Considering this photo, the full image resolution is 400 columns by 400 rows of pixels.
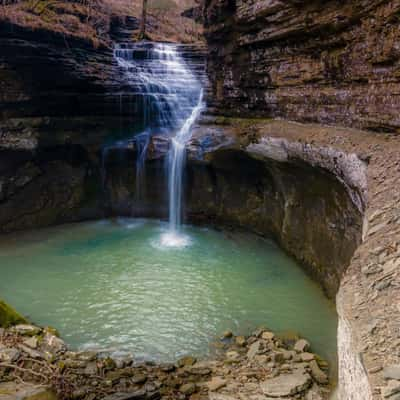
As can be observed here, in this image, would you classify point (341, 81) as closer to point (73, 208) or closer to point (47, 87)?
point (47, 87)

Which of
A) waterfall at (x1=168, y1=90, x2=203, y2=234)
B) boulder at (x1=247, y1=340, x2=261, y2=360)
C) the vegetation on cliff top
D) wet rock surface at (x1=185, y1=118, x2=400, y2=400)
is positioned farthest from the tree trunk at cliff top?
boulder at (x1=247, y1=340, x2=261, y2=360)

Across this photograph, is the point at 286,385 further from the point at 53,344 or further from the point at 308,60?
the point at 308,60

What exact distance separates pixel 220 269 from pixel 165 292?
175 cm

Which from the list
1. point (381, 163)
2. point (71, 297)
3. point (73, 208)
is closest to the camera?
point (381, 163)

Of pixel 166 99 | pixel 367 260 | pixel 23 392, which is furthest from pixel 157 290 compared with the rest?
pixel 166 99

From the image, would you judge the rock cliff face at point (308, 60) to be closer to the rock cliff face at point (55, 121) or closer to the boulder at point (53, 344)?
the rock cliff face at point (55, 121)

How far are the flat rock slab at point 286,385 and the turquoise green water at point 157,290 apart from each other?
0.97 metres

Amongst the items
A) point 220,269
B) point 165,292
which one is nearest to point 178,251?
point 220,269

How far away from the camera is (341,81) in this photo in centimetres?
801

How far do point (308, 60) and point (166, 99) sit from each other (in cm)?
664

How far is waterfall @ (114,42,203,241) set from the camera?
43.0 ft

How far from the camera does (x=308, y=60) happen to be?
29.4ft

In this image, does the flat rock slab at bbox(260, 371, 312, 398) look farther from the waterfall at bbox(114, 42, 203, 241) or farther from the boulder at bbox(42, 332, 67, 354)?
the waterfall at bbox(114, 42, 203, 241)

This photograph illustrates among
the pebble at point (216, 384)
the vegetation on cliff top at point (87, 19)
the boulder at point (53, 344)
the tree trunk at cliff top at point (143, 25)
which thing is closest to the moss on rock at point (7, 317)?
the boulder at point (53, 344)
